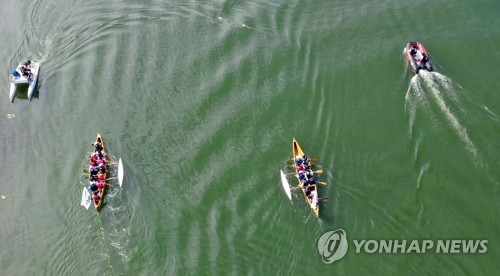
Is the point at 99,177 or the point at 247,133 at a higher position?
the point at 247,133

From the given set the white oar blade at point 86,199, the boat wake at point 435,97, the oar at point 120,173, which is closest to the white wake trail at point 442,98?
the boat wake at point 435,97

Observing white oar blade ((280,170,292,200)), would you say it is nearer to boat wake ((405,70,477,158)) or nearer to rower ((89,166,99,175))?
boat wake ((405,70,477,158))

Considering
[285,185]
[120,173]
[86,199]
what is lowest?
[86,199]

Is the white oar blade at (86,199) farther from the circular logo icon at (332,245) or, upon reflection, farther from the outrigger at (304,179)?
the circular logo icon at (332,245)

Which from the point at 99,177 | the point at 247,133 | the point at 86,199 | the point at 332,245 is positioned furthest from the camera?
the point at 247,133

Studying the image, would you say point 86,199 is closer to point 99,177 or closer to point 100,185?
point 100,185

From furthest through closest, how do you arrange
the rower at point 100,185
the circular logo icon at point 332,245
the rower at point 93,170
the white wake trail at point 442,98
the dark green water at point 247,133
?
the rower at point 93,170
the rower at point 100,185
the white wake trail at point 442,98
the dark green water at point 247,133
the circular logo icon at point 332,245

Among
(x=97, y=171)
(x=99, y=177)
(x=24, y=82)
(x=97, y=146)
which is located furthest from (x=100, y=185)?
(x=24, y=82)
